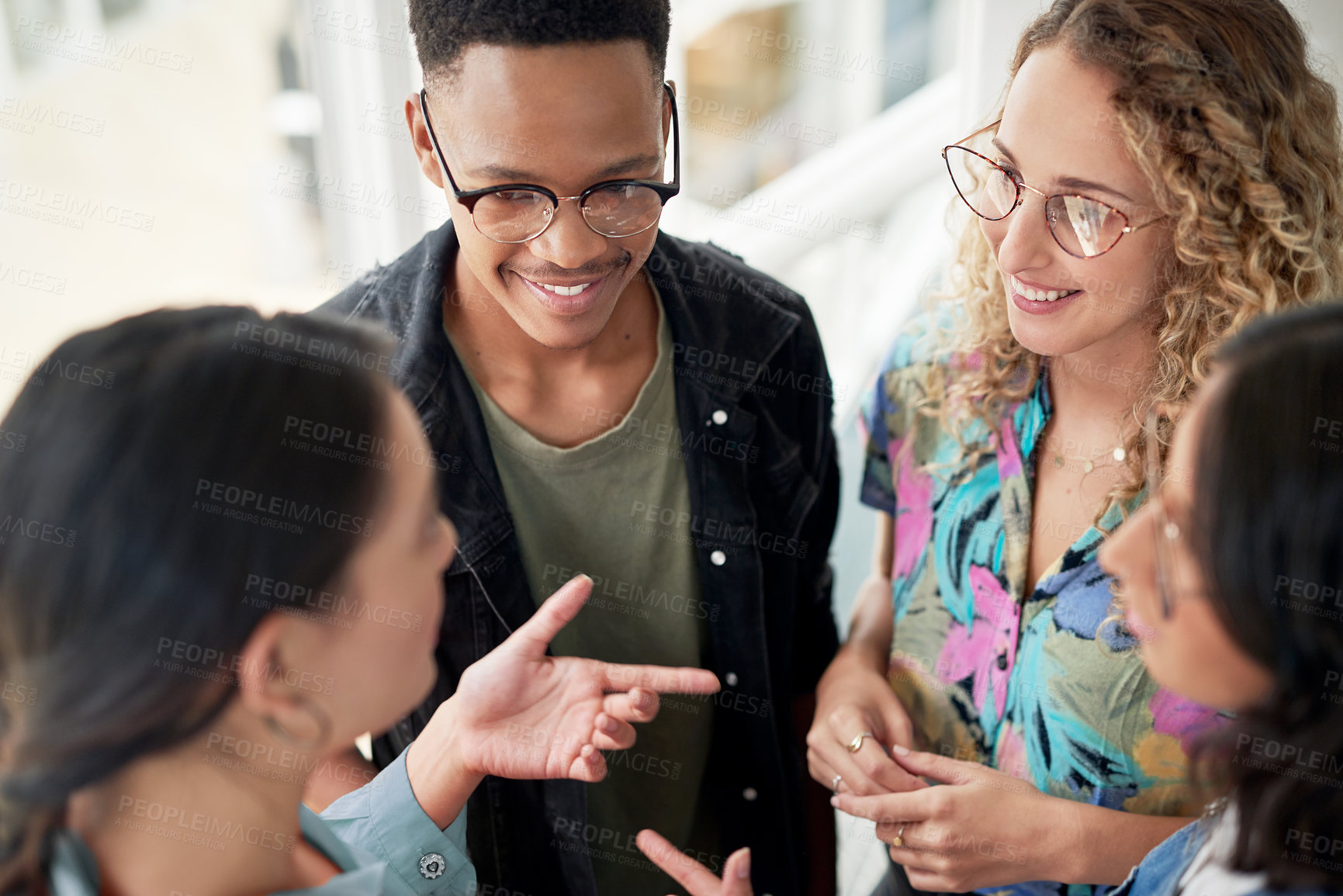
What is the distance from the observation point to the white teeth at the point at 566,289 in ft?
4.10

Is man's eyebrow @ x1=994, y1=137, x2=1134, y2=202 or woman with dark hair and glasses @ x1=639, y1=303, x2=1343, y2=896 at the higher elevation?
man's eyebrow @ x1=994, y1=137, x2=1134, y2=202

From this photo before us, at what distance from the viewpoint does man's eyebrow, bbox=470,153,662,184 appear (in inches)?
45.1

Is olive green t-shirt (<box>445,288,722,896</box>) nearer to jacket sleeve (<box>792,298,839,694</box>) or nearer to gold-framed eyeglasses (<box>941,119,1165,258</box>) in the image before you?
jacket sleeve (<box>792,298,839,694</box>)

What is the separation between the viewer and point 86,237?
5.60ft

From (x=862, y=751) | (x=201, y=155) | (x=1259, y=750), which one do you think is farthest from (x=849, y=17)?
(x=1259, y=750)

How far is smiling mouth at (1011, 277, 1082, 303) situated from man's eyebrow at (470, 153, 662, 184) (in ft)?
1.64

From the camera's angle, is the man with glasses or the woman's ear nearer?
the woman's ear

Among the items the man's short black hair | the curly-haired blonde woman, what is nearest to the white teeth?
the man's short black hair

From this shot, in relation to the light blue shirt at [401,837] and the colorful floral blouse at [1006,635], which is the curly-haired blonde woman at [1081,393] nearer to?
the colorful floral blouse at [1006,635]

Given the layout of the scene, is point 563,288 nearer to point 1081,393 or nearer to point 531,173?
point 531,173

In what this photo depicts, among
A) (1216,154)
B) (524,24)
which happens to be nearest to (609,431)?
(524,24)

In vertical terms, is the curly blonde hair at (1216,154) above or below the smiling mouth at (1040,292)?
above

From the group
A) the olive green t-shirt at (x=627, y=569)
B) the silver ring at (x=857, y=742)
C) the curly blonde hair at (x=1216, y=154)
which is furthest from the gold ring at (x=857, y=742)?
the curly blonde hair at (x=1216, y=154)

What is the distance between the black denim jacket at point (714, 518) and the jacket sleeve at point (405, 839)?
0.64ft
